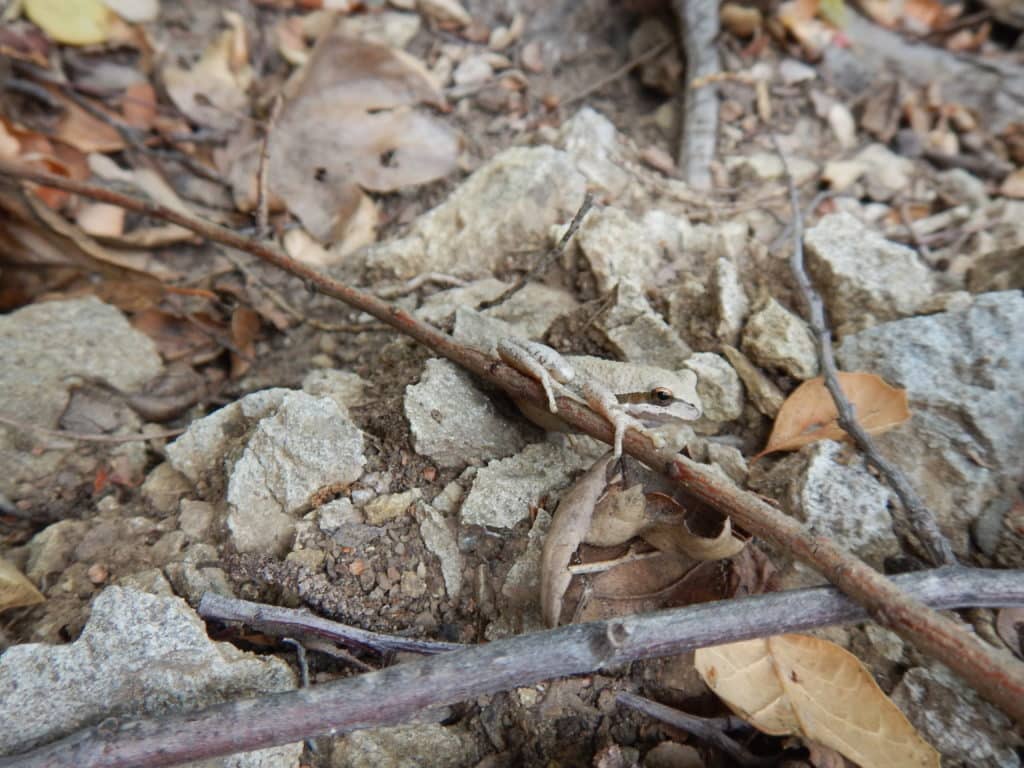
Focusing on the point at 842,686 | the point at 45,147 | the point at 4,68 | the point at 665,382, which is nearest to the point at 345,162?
the point at 45,147

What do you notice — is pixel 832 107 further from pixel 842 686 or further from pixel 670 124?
pixel 842 686

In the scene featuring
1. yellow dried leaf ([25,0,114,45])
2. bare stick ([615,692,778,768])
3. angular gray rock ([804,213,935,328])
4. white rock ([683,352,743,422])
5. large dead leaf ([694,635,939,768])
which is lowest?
bare stick ([615,692,778,768])

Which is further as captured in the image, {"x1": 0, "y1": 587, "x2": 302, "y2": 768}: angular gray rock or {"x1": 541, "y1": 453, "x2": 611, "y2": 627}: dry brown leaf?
{"x1": 541, "y1": 453, "x2": 611, "y2": 627}: dry brown leaf

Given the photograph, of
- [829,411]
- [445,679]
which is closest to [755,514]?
[829,411]

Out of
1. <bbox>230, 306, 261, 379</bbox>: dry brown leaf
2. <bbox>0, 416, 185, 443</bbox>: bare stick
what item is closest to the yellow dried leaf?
<bbox>230, 306, 261, 379</bbox>: dry brown leaf

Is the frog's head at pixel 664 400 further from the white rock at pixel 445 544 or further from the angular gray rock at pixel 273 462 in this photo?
the angular gray rock at pixel 273 462

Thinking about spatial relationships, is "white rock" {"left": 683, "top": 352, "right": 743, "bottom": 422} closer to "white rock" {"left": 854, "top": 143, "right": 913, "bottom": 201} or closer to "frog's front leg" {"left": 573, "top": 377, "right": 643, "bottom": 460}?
"frog's front leg" {"left": 573, "top": 377, "right": 643, "bottom": 460}
